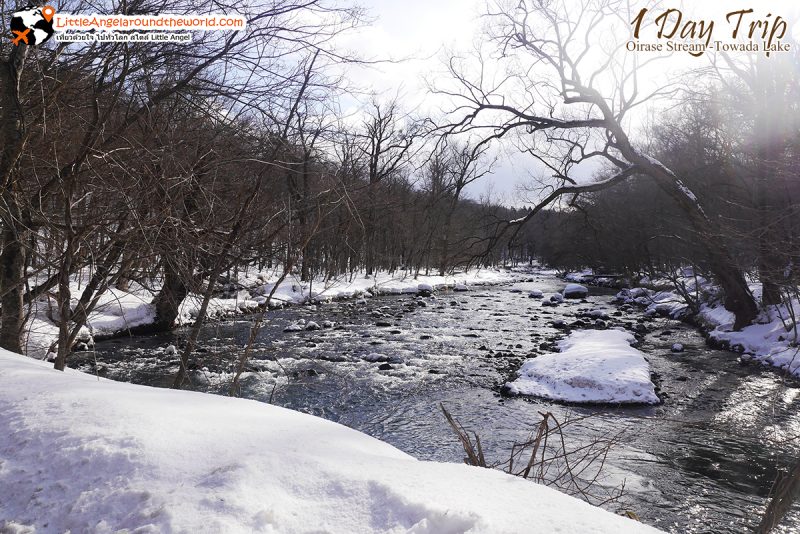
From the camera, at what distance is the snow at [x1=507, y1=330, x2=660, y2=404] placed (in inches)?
360

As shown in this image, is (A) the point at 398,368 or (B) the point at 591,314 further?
(B) the point at 591,314

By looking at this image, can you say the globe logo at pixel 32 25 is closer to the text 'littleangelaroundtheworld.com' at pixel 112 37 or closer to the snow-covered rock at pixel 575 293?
the text 'littleangelaroundtheworld.com' at pixel 112 37

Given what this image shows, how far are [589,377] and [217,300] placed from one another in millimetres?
9609

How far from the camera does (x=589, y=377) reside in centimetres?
967

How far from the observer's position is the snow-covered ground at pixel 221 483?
5.26 feet

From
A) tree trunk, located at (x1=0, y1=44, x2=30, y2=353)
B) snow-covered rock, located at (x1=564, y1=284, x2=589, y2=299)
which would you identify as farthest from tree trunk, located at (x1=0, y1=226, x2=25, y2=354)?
snow-covered rock, located at (x1=564, y1=284, x2=589, y2=299)

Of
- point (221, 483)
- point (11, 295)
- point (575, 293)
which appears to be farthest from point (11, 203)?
point (575, 293)

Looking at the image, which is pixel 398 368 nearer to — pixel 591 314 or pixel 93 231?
pixel 93 231

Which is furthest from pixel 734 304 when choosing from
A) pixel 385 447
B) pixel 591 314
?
pixel 385 447

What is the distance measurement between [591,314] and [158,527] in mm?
19992

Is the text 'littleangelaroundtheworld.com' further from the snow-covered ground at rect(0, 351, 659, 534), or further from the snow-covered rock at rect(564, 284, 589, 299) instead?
the snow-covered rock at rect(564, 284, 589, 299)

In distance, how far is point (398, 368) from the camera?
431 inches

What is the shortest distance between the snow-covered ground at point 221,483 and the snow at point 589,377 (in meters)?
7.73

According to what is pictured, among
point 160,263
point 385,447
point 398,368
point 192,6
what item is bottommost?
point 398,368
